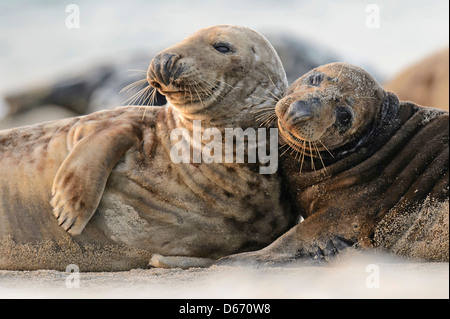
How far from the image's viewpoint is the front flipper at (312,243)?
148 inches

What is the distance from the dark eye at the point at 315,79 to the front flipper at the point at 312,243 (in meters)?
0.73

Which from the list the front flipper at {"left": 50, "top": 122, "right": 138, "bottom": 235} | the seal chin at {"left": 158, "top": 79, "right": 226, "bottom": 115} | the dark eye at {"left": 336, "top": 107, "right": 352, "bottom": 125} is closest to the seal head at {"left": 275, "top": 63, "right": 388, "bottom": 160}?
the dark eye at {"left": 336, "top": 107, "right": 352, "bottom": 125}

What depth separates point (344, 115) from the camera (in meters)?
3.97

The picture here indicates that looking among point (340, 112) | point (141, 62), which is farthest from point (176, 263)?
point (141, 62)

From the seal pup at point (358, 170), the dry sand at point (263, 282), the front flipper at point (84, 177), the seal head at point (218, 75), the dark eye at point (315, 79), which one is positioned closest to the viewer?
the dry sand at point (263, 282)

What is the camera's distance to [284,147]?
4.22 m


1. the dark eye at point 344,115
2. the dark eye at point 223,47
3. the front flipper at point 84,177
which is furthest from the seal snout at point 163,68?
the dark eye at point 344,115

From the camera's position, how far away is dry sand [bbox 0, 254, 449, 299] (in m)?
3.07

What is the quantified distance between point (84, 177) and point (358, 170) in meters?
1.47

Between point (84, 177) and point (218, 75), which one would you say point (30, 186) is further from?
point (218, 75)

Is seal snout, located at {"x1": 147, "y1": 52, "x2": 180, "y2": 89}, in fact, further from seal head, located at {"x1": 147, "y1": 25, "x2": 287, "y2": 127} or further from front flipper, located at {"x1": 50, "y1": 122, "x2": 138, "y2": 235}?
front flipper, located at {"x1": 50, "y1": 122, "x2": 138, "y2": 235}

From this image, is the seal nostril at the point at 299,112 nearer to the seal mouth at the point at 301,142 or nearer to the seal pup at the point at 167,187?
the seal mouth at the point at 301,142

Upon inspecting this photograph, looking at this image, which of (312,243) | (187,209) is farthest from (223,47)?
(312,243)

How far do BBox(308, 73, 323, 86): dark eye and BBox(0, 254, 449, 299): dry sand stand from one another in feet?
3.27
